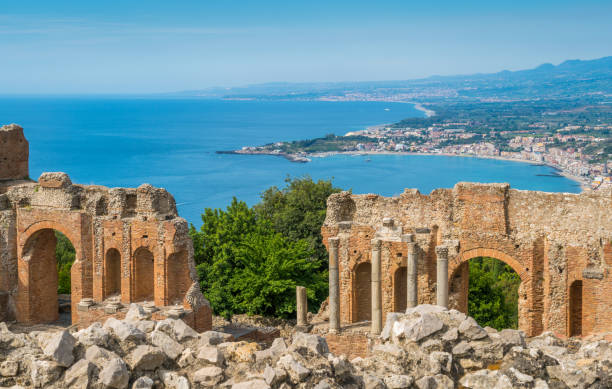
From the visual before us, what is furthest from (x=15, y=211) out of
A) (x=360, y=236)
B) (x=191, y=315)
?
(x=360, y=236)

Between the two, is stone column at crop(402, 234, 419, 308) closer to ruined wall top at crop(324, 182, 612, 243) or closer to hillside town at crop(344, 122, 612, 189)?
ruined wall top at crop(324, 182, 612, 243)

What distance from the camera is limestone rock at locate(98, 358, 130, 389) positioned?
10531mm

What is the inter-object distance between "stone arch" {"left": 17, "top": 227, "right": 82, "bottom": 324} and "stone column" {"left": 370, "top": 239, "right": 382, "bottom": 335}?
1022cm

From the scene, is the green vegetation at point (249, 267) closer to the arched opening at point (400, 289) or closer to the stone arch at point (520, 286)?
the arched opening at point (400, 289)

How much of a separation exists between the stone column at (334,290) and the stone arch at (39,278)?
8816mm

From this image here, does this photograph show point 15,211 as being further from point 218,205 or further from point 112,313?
point 218,205

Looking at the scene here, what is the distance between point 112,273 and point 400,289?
9901 mm

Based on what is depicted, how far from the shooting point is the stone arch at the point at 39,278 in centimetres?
2520

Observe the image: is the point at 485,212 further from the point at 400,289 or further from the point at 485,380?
the point at 485,380

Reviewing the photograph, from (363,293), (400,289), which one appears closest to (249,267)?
(363,293)

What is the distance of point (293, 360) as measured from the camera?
1105cm

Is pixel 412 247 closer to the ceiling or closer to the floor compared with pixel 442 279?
closer to the ceiling

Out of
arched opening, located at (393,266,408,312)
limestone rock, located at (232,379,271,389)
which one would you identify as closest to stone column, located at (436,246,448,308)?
arched opening, located at (393,266,408,312)

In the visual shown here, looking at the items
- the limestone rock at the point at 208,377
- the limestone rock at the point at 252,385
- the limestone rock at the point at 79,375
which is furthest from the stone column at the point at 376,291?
the limestone rock at the point at 79,375
